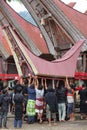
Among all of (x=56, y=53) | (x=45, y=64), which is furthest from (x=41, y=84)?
(x=56, y=53)

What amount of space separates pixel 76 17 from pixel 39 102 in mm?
12180

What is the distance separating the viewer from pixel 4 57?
80.4 ft

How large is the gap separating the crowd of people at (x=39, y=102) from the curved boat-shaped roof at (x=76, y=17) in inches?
342

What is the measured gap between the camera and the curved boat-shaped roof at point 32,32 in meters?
25.2

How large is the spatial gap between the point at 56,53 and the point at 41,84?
945 cm

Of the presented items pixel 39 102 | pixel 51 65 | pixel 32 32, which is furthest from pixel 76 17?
pixel 39 102

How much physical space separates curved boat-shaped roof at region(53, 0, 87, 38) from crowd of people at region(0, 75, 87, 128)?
8.68 metres

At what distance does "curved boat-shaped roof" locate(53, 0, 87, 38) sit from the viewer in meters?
23.2

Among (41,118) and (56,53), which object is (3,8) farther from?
(41,118)

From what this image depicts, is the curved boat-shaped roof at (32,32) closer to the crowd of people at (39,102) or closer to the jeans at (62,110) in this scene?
the crowd of people at (39,102)

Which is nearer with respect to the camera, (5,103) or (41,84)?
(5,103)

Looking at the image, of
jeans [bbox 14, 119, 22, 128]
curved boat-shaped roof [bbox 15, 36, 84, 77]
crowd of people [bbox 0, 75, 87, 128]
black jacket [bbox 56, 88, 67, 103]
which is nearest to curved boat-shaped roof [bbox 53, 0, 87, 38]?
curved boat-shaped roof [bbox 15, 36, 84, 77]

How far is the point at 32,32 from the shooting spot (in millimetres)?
26719

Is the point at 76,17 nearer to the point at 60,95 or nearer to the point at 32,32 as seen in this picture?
the point at 32,32
